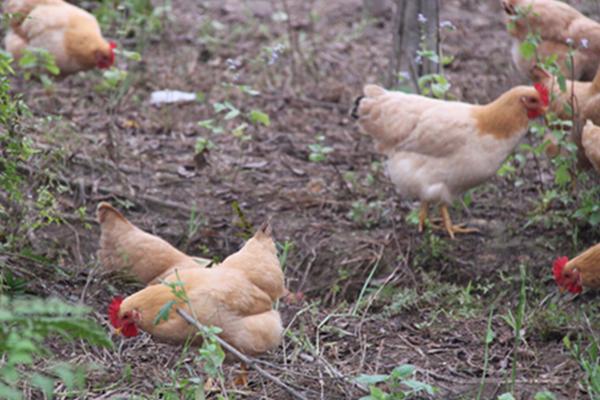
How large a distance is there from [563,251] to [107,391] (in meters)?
2.87

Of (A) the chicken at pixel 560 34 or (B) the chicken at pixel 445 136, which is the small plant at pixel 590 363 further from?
(A) the chicken at pixel 560 34

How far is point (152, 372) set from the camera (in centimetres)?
429

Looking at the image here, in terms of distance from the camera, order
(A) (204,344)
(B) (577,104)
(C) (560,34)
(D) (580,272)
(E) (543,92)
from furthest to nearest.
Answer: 1. (C) (560,34)
2. (B) (577,104)
3. (E) (543,92)
4. (D) (580,272)
5. (A) (204,344)

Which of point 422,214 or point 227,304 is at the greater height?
point 227,304

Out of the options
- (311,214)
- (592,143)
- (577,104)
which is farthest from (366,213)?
(592,143)

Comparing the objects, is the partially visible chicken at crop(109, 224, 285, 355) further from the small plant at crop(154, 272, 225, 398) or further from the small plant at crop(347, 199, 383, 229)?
the small plant at crop(347, 199, 383, 229)

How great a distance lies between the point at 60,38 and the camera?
777 centimetres

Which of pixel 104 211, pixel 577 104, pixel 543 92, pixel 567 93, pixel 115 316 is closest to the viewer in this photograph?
pixel 115 316

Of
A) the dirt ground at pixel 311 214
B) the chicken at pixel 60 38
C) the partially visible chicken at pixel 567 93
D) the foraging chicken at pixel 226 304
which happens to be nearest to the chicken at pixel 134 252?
the dirt ground at pixel 311 214

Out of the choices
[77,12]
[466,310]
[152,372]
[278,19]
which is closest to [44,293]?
[152,372]

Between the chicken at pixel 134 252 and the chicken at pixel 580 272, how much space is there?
1.88 metres

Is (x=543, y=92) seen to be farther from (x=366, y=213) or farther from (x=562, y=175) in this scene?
(x=366, y=213)

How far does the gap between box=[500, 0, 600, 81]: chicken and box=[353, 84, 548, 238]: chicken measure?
112 centimetres

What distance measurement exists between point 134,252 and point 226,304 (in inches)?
44.6
